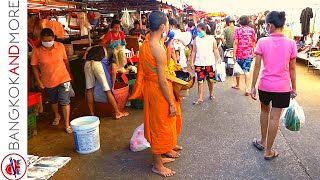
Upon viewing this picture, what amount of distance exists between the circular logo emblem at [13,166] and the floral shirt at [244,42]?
6.07 meters

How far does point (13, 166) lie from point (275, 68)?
304 cm

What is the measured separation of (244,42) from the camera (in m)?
6.98

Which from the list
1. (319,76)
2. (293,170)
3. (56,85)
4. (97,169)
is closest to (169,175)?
(97,169)

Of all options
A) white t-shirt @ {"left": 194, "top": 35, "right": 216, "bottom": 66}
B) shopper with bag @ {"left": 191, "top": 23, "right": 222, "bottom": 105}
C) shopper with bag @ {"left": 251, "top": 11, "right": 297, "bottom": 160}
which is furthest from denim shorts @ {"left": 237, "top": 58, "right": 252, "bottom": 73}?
shopper with bag @ {"left": 251, "top": 11, "right": 297, "bottom": 160}

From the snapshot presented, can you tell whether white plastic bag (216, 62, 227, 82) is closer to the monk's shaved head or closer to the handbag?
the handbag

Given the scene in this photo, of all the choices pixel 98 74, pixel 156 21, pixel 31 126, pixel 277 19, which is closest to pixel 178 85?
pixel 156 21

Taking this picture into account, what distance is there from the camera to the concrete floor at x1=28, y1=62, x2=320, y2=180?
3574 millimetres

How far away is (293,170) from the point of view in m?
3.54

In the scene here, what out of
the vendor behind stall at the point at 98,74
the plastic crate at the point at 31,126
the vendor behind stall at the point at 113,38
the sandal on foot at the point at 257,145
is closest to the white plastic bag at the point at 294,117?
the sandal on foot at the point at 257,145

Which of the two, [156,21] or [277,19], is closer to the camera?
[156,21]

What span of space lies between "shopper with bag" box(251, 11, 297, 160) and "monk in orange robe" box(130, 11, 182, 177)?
120 cm

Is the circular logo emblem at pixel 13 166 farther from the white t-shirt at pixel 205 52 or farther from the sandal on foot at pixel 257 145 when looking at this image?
the white t-shirt at pixel 205 52

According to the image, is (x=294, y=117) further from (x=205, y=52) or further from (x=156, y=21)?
(x=205, y=52)

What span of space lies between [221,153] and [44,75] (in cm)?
306
